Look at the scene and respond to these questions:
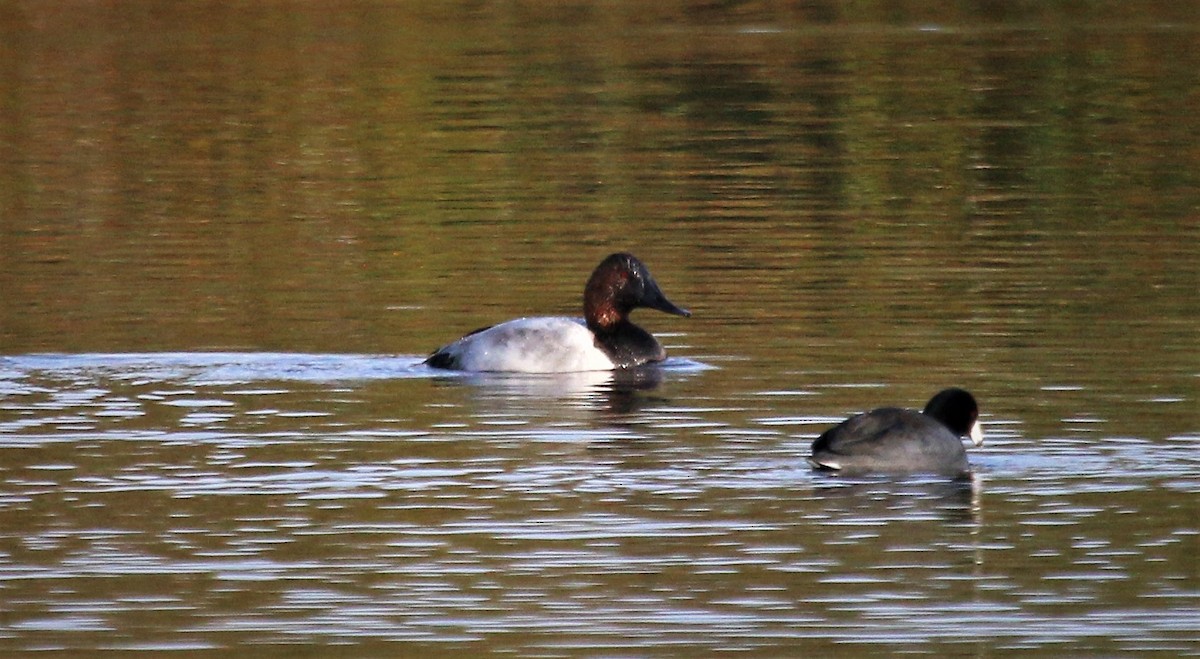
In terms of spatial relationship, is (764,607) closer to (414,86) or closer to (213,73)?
(414,86)

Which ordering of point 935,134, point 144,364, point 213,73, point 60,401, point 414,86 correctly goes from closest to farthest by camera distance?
point 60,401 → point 144,364 → point 935,134 → point 414,86 → point 213,73

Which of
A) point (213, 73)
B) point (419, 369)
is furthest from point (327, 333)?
point (213, 73)

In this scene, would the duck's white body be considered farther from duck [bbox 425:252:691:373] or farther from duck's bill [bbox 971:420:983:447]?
duck's bill [bbox 971:420:983:447]

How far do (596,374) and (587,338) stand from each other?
31 centimetres

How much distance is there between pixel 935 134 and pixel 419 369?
14541 millimetres

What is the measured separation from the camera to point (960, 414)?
13.0 m

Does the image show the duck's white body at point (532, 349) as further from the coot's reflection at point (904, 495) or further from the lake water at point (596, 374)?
the coot's reflection at point (904, 495)

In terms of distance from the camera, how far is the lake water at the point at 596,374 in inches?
412

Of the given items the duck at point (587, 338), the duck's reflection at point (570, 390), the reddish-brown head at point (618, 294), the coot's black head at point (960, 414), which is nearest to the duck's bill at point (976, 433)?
the coot's black head at point (960, 414)

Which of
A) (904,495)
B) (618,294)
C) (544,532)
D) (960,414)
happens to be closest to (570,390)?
(618,294)

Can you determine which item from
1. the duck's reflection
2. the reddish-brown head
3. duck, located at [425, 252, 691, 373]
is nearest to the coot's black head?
the duck's reflection

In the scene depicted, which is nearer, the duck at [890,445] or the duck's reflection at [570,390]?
the duck at [890,445]

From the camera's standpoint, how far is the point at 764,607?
406 inches

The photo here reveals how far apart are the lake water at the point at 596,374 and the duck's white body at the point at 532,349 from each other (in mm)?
189
